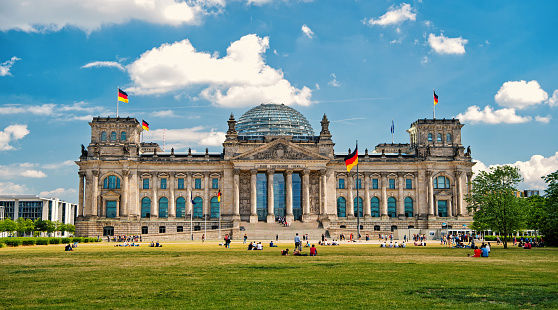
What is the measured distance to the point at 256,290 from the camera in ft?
76.1

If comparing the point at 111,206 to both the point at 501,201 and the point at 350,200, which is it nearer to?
the point at 350,200

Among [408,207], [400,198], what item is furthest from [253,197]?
[408,207]

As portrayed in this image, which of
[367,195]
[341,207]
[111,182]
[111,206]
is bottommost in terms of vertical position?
[341,207]

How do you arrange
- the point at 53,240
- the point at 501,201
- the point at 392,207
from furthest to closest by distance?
the point at 392,207, the point at 53,240, the point at 501,201

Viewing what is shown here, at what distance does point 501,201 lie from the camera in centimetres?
6738

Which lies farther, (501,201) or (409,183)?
(409,183)

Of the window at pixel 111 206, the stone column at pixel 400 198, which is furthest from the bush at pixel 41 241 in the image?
the stone column at pixel 400 198

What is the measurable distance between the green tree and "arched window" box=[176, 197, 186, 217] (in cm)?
7067

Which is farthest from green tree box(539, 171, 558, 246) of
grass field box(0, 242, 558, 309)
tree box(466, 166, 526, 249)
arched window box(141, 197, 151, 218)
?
arched window box(141, 197, 151, 218)

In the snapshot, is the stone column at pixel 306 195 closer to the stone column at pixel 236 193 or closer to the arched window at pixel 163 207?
the stone column at pixel 236 193

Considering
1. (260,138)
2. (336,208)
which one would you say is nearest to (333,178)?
(336,208)

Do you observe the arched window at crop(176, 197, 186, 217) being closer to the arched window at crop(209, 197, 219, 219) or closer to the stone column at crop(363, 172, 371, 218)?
the arched window at crop(209, 197, 219, 219)

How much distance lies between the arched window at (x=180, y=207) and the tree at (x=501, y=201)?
2531 inches

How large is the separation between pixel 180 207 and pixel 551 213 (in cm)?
7458
